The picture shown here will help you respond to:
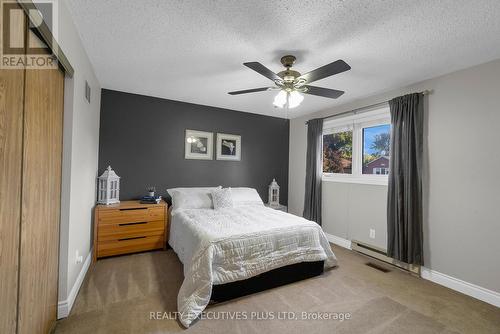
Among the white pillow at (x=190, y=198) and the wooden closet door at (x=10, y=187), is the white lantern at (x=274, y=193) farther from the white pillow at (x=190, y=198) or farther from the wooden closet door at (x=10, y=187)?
the wooden closet door at (x=10, y=187)

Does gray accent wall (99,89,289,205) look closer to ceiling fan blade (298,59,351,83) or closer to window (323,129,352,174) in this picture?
window (323,129,352,174)

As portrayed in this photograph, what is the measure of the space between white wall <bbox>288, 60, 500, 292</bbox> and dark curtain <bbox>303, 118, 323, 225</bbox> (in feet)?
4.58

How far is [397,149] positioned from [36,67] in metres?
3.45

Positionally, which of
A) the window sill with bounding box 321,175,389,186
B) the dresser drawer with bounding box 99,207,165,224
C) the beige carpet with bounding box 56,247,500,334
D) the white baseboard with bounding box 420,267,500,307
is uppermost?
the window sill with bounding box 321,175,389,186

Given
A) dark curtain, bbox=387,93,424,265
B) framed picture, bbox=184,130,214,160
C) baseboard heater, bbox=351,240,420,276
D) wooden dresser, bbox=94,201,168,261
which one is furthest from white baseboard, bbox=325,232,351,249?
wooden dresser, bbox=94,201,168,261

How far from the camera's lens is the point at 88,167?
2.49 meters

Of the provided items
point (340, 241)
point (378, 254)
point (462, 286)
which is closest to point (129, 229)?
point (340, 241)

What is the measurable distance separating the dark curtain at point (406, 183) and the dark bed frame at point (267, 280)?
104cm

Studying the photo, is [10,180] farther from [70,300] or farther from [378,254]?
[378,254]

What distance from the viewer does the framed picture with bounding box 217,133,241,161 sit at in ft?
13.2

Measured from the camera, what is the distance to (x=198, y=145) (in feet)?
12.7

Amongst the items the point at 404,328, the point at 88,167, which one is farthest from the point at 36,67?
the point at 404,328

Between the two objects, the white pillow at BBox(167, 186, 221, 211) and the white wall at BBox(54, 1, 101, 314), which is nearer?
the white wall at BBox(54, 1, 101, 314)

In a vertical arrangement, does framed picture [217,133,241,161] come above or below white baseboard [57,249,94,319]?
above
